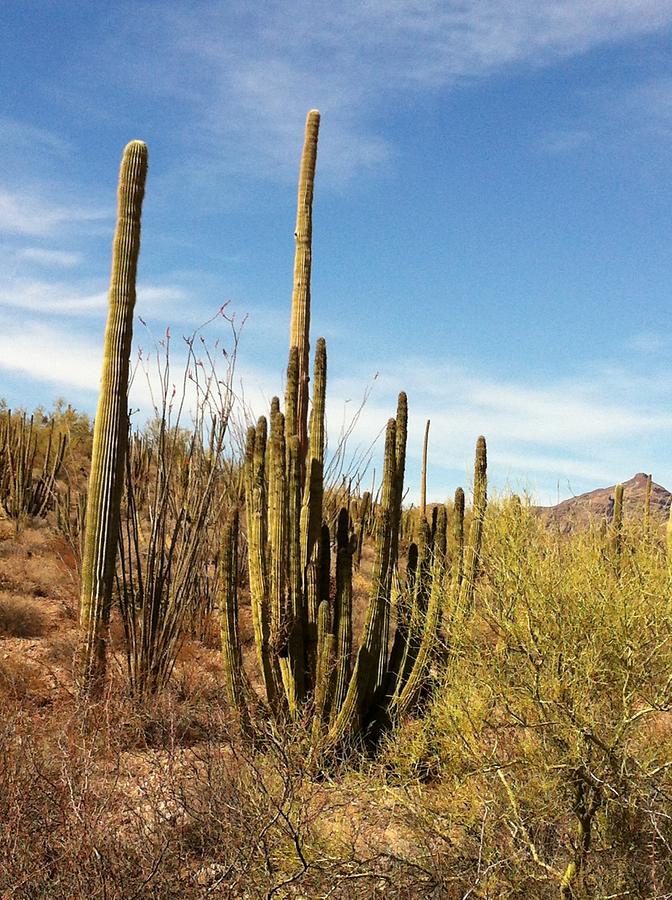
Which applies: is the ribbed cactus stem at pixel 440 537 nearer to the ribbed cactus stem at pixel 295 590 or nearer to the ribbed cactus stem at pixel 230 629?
the ribbed cactus stem at pixel 295 590

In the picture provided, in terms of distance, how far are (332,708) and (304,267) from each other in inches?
171

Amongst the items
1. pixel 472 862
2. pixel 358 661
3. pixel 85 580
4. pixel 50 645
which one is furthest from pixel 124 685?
pixel 472 862

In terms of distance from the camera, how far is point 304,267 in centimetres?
931

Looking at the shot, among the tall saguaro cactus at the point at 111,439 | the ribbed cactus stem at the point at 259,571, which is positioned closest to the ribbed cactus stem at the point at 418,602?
the ribbed cactus stem at the point at 259,571

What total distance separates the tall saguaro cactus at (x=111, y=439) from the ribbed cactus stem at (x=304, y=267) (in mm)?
1588

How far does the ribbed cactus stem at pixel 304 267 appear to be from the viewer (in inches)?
345

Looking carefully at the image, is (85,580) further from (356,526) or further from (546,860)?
(356,526)

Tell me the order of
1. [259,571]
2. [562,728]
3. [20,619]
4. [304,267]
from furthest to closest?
[20,619]
[304,267]
[259,571]
[562,728]

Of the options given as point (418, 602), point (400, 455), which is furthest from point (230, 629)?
point (400, 455)

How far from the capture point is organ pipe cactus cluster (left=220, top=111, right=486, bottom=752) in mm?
7312

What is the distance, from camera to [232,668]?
24.6 ft

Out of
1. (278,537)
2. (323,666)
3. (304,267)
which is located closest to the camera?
(323,666)

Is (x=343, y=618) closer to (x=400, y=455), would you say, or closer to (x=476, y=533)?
(x=476, y=533)

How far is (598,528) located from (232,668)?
3.09m
